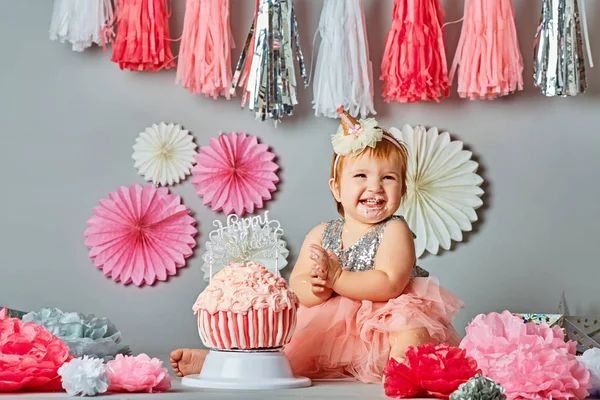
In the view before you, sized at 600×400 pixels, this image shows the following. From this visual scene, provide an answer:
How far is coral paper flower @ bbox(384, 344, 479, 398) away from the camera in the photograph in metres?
1.29

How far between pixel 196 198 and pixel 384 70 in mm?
564

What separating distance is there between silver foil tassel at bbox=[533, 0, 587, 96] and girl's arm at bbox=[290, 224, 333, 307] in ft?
2.28

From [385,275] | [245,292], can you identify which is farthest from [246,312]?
[385,275]

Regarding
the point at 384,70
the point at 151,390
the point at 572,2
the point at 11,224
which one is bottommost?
the point at 151,390

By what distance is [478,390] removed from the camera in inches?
46.8

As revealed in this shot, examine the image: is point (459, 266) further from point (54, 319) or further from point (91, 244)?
point (54, 319)

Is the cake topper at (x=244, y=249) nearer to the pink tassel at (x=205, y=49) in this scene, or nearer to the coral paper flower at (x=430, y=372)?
the pink tassel at (x=205, y=49)

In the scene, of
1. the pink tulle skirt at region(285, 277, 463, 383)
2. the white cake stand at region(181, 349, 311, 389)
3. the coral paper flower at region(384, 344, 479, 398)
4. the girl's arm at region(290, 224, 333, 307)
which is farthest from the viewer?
the girl's arm at region(290, 224, 333, 307)

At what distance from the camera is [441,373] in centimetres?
129

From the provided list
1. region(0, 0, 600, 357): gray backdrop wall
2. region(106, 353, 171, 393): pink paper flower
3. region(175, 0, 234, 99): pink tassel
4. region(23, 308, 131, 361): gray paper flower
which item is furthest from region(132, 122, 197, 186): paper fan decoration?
region(106, 353, 171, 393): pink paper flower

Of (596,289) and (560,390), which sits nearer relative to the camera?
(560,390)

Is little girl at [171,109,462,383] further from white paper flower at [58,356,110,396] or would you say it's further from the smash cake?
white paper flower at [58,356,110,396]

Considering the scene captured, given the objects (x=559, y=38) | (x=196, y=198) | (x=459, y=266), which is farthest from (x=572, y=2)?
(x=196, y=198)

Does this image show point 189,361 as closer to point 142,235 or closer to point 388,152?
point 388,152
